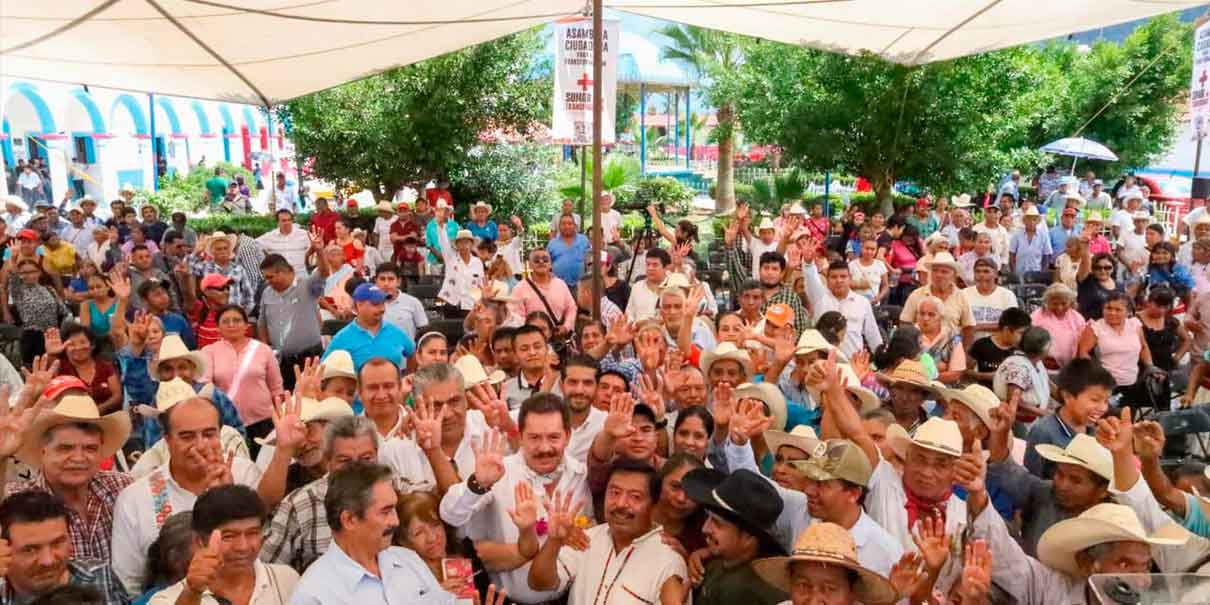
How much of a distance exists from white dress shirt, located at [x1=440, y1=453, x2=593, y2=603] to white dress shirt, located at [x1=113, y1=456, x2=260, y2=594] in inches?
37.5

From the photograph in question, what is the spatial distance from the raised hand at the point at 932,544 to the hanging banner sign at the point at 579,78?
13.9 feet

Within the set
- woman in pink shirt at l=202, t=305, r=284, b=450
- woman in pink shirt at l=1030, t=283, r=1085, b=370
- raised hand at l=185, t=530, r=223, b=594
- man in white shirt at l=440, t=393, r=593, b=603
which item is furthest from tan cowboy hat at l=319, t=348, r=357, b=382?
woman in pink shirt at l=1030, t=283, r=1085, b=370

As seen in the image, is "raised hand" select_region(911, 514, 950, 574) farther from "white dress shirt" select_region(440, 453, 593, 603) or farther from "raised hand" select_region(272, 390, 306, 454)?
"raised hand" select_region(272, 390, 306, 454)

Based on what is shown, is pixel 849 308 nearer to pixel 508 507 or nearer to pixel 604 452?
pixel 604 452

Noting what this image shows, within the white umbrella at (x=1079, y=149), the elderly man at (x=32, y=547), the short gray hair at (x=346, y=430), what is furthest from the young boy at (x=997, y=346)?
the white umbrella at (x=1079, y=149)

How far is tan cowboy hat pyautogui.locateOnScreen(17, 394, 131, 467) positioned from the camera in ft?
12.0

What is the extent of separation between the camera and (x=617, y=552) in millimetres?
3289

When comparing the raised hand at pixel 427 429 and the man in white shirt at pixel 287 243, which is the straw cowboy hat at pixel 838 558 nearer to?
the raised hand at pixel 427 429

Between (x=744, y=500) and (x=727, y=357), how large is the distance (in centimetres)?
202

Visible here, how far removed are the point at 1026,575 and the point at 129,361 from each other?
16.4 feet

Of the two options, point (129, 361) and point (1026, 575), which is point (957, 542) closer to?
point (1026, 575)

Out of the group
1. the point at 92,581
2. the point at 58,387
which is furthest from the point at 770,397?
the point at 58,387

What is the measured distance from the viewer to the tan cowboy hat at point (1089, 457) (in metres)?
3.43

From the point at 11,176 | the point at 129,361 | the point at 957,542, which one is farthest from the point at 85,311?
the point at 11,176
